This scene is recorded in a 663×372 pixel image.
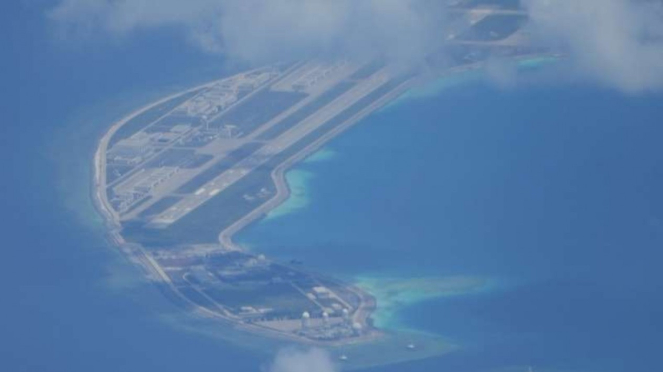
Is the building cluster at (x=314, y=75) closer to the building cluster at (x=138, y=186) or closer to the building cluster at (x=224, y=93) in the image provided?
the building cluster at (x=224, y=93)

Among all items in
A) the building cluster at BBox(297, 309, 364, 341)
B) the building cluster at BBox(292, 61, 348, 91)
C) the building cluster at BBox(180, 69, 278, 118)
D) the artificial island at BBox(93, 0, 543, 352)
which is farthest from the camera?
the building cluster at BBox(292, 61, 348, 91)

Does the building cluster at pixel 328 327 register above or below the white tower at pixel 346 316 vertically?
below

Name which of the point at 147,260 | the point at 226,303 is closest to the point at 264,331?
the point at 226,303

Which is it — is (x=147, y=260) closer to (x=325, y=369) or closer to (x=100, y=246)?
(x=100, y=246)

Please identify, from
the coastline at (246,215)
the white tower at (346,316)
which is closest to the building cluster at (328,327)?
the white tower at (346,316)

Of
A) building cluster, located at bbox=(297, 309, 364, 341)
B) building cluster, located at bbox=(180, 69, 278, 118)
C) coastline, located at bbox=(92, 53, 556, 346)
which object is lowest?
building cluster, located at bbox=(297, 309, 364, 341)

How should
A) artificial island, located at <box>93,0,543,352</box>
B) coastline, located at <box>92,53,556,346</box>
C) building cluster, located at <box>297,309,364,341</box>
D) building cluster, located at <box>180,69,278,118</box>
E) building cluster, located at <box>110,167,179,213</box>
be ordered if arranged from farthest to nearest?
building cluster, located at <box>180,69,278,118</box> → building cluster, located at <box>110,167,179,213</box> → artificial island, located at <box>93,0,543,352</box> → coastline, located at <box>92,53,556,346</box> → building cluster, located at <box>297,309,364,341</box>

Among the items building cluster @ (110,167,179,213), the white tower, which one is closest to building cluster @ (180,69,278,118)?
building cluster @ (110,167,179,213)

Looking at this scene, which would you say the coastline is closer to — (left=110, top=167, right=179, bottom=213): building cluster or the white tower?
the white tower

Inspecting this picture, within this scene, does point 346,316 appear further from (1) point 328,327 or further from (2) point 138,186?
(2) point 138,186

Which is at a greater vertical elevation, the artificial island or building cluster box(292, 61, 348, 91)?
building cluster box(292, 61, 348, 91)
